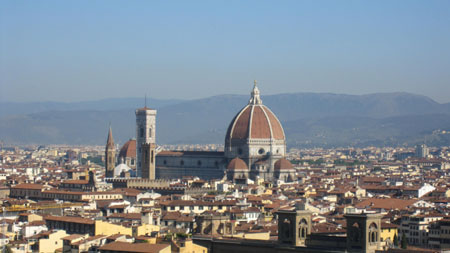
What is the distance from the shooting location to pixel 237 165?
109m

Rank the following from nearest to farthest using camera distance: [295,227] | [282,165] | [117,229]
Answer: [295,227], [117,229], [282,165]

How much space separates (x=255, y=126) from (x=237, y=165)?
5819mm

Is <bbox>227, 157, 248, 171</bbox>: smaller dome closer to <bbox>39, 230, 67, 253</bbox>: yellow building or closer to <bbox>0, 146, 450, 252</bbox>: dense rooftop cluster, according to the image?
<bbox>0, 146, 450, 252</bbox>: dense rooftop cluster

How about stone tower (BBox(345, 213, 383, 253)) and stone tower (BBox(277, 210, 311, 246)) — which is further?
stone tower (BBox(277, 210, 311, 246))

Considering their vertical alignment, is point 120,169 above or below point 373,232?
above

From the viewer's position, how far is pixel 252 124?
113812 millimetres

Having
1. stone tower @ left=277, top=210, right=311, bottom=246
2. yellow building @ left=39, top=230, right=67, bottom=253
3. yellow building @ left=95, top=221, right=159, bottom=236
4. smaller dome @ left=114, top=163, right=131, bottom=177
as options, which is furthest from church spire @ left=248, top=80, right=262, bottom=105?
stone tower @ left=277, top=210, right=311, bottom=246

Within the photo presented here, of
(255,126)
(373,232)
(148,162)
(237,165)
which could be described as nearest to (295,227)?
(373,232)

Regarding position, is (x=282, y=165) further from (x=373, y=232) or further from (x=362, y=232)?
(x=362, y=232)

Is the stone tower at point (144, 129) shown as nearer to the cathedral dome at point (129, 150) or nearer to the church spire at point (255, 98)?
the cathedral dome at point (129, 150)

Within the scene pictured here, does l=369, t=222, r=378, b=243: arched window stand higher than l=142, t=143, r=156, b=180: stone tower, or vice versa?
l=142, t=143, r=156, b=180: stone tower

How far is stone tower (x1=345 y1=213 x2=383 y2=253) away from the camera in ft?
109

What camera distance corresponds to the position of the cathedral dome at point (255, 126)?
113312 mm

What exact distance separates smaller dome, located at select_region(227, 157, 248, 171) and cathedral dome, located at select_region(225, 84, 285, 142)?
3.40 m
